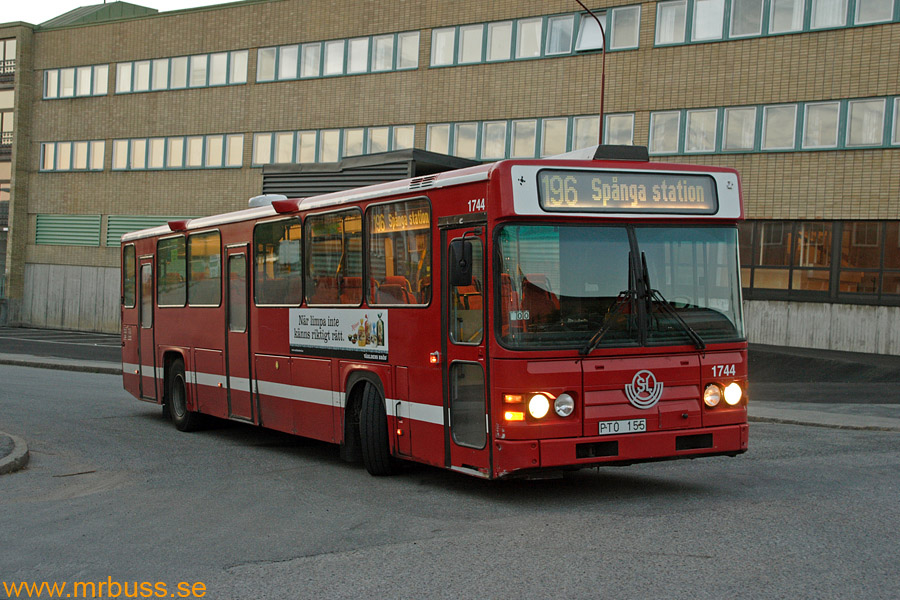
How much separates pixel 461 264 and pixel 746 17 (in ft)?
80.4

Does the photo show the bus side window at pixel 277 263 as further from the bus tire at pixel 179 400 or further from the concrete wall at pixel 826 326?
the concrete wall at pixel 826 326

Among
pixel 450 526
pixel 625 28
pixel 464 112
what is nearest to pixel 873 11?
pixel 625 28

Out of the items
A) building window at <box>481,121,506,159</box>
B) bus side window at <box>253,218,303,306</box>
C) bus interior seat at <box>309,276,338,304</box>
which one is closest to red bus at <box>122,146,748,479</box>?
bus interior seat at <box>309,276,338,304</box>

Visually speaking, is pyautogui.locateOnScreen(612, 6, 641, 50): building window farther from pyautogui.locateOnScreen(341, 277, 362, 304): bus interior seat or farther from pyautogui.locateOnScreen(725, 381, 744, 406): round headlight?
pyautogui.locateOnScreen(725, 381, 744, 406): round headlight

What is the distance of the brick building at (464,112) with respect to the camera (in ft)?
95.6

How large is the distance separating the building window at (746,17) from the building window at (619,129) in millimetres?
4032

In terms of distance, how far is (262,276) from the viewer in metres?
13.0

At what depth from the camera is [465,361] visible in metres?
9.24

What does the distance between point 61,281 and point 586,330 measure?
148 ft

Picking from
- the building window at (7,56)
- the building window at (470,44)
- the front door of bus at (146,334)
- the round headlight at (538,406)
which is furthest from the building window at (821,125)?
the building window at (7,56)

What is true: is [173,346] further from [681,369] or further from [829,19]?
[829,19]

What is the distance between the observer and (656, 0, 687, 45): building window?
31.7 meters

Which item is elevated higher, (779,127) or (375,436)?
(779,127)

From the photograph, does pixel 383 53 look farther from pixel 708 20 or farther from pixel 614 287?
pixel 614 287
